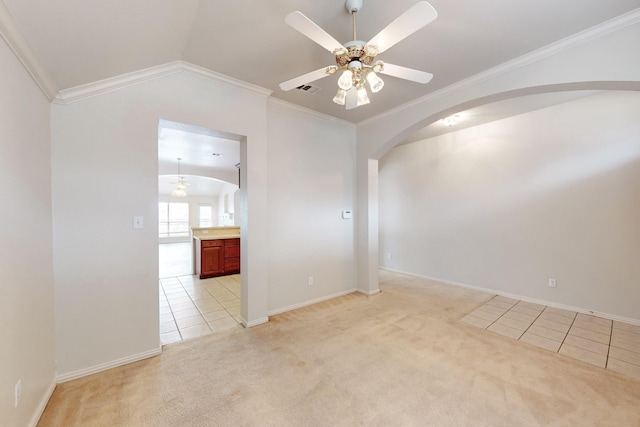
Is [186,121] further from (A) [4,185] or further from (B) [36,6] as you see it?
(A) [4,185]

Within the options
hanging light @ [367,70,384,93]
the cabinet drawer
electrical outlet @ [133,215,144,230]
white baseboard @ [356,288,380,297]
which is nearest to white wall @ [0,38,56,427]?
electrical outlet @ [133,215,144,230]

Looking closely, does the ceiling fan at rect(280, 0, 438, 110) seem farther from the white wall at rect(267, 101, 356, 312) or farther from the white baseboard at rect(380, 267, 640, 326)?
the white baseboard at rect(380, 267, 640, 326)

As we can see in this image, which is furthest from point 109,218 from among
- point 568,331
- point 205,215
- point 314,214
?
point 205,215

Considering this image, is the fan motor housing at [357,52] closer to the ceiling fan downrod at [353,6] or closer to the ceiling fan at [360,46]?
the ceiling fan at [360,46]

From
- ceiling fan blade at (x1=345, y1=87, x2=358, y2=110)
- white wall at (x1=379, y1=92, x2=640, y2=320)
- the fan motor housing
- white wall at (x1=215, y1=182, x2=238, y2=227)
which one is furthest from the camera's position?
white wall at (x1=215, y1=182, x2=238, y2=227)

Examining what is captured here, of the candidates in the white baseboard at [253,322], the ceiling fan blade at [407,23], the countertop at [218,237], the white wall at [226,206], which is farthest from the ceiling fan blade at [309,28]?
the white wall at [226,206]

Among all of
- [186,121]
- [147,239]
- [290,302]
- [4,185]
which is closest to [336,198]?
[290,302]

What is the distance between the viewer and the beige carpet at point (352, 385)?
5.27ft

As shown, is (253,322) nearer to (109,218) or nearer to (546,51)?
(109,218)

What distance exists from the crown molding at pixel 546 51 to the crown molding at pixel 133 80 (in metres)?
2.38

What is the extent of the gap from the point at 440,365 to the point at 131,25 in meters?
3.53

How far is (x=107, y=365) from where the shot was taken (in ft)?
6.92

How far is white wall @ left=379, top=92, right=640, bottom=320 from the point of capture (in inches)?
117

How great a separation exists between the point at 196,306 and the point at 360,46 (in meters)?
3.76
